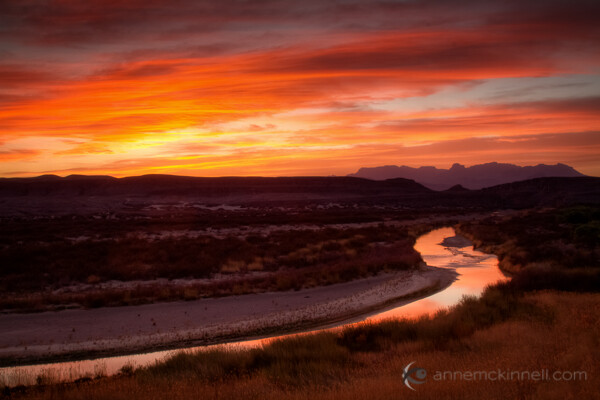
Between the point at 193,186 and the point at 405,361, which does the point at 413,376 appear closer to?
the point at 405,361

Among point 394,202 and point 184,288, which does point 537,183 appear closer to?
point 394,202

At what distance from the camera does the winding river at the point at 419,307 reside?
10.0 metres

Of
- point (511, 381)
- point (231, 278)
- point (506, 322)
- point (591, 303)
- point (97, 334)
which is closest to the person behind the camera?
point (511, 381)

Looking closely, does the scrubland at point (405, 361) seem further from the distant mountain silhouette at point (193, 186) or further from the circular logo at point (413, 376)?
the distant mountain silhouette at point (193, 186)

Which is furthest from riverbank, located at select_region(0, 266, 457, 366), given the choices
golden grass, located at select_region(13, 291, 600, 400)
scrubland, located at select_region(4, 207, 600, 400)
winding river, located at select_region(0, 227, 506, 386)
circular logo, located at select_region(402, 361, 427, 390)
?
circular logo, located at select_region(402, 361, 427, 390)

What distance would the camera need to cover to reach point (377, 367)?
339 inches

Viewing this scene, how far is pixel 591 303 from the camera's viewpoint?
38.9ft

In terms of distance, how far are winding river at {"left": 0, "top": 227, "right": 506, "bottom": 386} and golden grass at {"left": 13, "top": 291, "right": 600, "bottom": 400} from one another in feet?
4.83

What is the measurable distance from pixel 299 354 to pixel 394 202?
10659 centimetres

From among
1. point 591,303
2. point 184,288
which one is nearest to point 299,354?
point 591,303

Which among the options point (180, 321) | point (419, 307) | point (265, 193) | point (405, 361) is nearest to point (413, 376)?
point (405, 361)

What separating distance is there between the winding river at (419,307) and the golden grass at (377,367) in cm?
147

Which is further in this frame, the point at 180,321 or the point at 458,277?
the point at 458,277

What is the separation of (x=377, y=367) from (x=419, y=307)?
7.95 m
